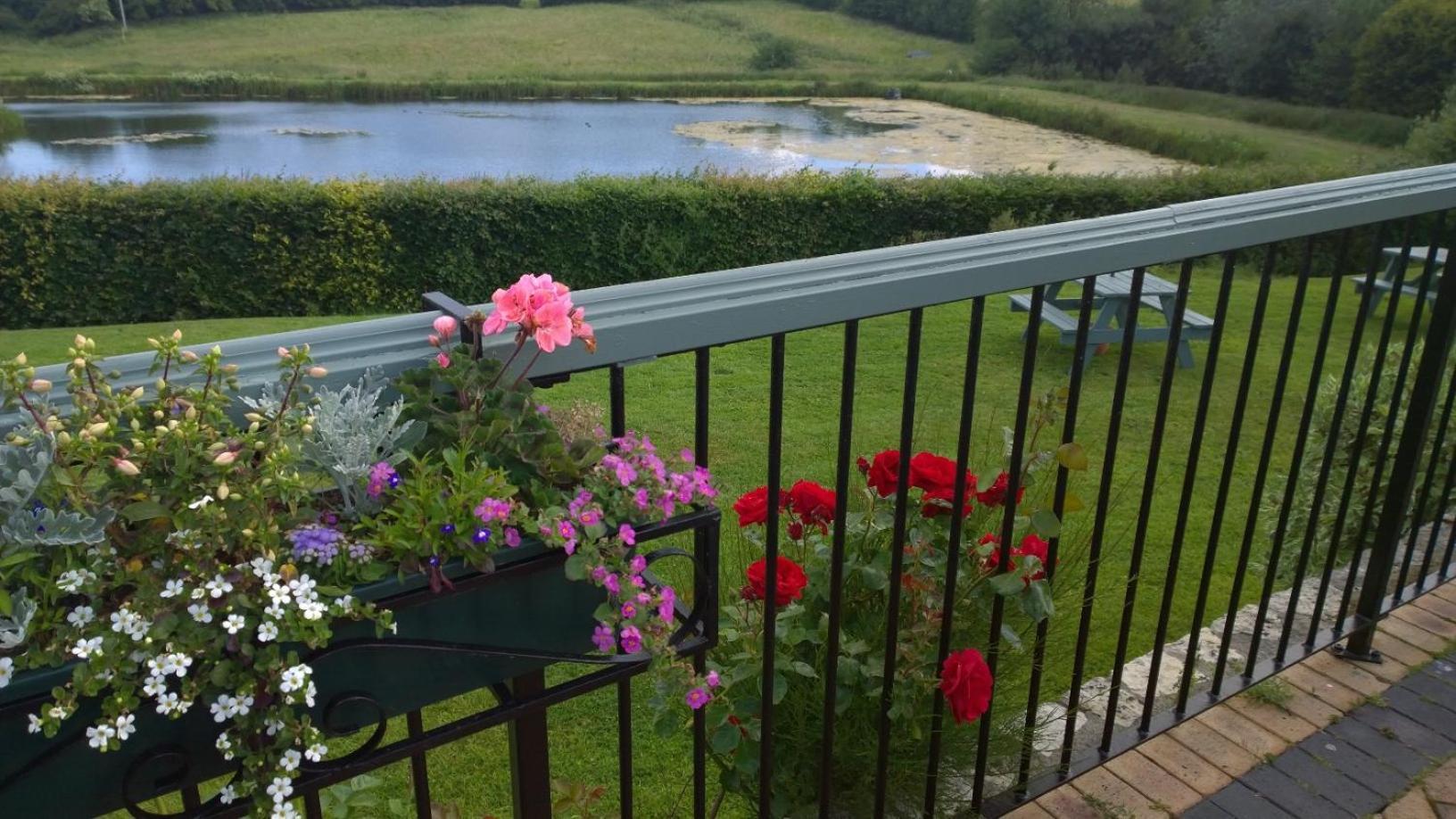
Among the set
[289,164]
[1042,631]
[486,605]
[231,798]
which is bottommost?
[289,164]

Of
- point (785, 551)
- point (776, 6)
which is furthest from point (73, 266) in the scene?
point (776, 6)

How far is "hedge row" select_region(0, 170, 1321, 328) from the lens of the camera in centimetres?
916

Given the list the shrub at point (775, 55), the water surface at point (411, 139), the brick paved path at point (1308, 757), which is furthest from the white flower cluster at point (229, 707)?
the shrub at point (775, 55)

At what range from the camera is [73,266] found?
9.16 metres

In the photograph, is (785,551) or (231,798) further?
(785,551)

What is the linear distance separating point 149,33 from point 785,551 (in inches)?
2851

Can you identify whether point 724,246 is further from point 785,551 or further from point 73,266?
point 785,551

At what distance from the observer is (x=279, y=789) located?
0.79 metres

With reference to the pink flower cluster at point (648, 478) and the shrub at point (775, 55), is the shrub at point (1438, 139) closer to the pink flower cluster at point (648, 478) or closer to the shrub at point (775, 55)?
the pink flower cluster at point (648, 478)

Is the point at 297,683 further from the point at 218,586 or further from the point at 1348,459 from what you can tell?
the point at 1348,459

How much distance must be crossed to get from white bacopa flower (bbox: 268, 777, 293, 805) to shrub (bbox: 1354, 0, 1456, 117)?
3063cm

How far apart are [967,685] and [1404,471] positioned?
1.42m

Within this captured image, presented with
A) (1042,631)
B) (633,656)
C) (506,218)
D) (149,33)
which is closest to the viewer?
(633,656)

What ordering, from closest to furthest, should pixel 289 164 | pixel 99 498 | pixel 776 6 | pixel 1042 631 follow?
pixel 99 498 < pixel 1042 631 < pixel 289 164 < pixel 776 6
